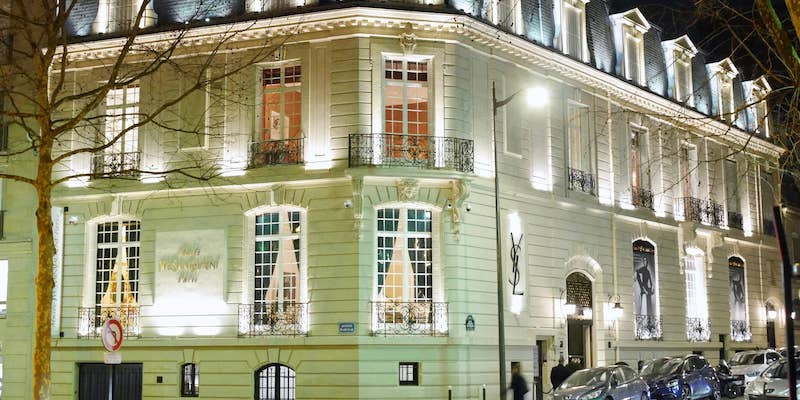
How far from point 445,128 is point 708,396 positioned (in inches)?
450

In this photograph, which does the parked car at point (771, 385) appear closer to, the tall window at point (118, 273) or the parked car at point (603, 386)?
the parked car at point (603, 386)

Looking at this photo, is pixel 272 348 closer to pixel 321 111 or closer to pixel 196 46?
pixel 321 111

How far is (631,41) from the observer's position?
136 feet

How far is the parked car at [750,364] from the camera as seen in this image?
3788 cm

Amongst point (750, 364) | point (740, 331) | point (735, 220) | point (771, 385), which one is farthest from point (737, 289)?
point (771, 385)

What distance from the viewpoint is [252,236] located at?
3138 centimetres

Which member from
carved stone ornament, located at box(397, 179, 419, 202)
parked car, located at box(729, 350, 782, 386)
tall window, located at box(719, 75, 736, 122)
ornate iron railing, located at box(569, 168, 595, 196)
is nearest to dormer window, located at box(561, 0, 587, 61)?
ornate iron railing, located at box(569, 168, 595, 196)

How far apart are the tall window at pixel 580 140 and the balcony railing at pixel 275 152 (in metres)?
10.6

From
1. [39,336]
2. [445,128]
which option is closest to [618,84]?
[445,128]

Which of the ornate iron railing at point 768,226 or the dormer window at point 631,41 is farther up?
the dormer window at point 631,41

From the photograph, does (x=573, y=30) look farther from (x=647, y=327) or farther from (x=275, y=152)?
(x=275, y=152)

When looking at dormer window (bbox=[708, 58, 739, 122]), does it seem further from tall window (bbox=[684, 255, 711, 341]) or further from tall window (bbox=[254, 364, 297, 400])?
tall window (bbox=[254, 364, 297, 400])

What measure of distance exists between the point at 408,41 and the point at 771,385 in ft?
44.0

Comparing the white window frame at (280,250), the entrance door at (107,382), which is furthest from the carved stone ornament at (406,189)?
the entrance door at (107,382)
